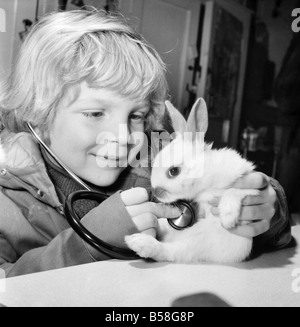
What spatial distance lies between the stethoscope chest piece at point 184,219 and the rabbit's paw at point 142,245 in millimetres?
45

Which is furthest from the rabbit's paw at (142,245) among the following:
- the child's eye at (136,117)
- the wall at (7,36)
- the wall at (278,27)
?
the wall at (278,27)

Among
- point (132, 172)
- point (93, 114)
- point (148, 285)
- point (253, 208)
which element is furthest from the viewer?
point (132, 172)

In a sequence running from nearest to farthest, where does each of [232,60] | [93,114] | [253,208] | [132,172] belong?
[253,208] → [93,114] → [132,172] → [232,60]

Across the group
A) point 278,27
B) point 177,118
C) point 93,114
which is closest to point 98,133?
point 93,114

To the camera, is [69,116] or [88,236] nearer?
[88,236]

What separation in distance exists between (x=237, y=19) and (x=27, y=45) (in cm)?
50

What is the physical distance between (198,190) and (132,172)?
0.80ft

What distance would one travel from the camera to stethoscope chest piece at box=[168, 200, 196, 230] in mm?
480

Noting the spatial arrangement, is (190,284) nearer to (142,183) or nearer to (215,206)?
(215,206)

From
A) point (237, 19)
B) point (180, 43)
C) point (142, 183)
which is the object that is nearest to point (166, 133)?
point (142, 183)

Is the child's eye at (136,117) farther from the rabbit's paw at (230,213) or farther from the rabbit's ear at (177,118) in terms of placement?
the rabbit's paw at (230,213)

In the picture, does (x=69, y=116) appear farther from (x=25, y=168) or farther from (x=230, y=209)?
(x=230, y=209)

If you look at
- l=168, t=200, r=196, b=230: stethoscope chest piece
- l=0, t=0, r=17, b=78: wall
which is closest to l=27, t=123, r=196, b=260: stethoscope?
l=168, t=200, r=196, b=230: stethoscope chest piece

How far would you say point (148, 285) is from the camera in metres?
0.37
